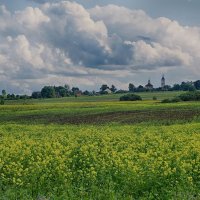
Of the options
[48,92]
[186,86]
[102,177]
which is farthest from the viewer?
[186,86]

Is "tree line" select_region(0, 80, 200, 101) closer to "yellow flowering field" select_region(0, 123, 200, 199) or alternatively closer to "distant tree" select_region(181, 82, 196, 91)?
"distant tree" select_region(181, 82, 196, 91)

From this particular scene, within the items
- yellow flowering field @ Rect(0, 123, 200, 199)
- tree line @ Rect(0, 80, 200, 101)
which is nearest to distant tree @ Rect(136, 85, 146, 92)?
tree line @ Rect(0, 80, 200, 101)

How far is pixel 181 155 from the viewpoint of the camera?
53.8 ft

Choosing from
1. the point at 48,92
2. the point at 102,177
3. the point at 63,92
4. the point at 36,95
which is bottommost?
the point at 102,177

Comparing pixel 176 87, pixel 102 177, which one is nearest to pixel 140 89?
pixel 176 87

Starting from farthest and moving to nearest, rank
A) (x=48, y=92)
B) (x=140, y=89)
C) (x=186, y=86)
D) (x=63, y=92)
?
1. (x=140, y=89)
2. (x=186, y=86)
3. (x=63, y=92)
4. (x=48, y=92)

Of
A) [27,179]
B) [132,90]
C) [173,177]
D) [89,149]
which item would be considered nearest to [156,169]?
[173,177]

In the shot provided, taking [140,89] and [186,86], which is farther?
[140,89]

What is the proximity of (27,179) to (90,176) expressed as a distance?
6.17 ft

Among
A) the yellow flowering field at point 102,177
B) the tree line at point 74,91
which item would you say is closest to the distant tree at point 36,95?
the tree line at point 74,91

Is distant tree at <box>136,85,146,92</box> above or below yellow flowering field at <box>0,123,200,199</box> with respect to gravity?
above

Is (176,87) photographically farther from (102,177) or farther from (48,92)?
(102,177)

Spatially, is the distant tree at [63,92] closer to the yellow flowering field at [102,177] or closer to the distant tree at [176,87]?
the distant tree at [176,87]

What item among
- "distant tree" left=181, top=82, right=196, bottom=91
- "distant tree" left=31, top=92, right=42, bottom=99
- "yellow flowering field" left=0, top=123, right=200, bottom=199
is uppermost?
"distant tree" left=181, top=82, right=196, bottom=91
